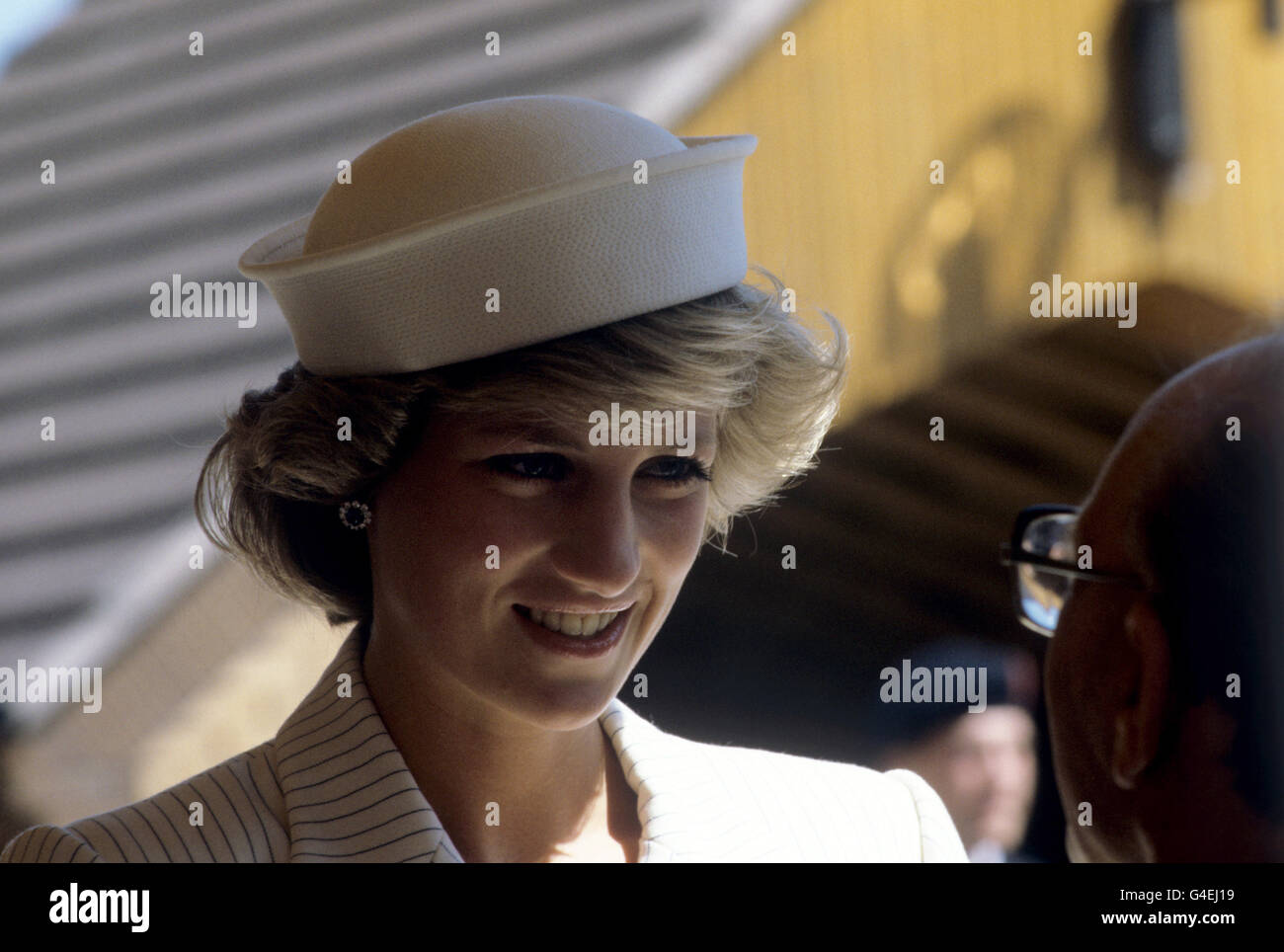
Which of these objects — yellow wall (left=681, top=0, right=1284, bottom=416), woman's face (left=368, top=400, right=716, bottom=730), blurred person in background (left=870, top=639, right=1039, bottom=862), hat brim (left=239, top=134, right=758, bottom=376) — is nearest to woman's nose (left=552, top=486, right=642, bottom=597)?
woman's face (left=368, top=400, right=716, bottom=730)

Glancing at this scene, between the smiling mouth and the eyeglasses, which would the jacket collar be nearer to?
the smiling mouth

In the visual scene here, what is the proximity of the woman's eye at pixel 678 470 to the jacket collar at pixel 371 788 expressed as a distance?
0.24 meters

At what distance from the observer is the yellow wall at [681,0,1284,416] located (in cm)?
191

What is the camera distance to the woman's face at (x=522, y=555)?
907 mm

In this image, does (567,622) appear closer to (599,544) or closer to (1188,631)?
(599,544)

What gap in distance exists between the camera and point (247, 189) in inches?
56.4

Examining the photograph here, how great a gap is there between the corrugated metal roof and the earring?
30 centimetres

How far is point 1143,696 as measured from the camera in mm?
706

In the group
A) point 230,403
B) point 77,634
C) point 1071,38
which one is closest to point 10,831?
point 77,634

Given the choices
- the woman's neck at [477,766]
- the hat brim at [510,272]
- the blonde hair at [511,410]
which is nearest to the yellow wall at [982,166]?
the blonde hair at [511,410]

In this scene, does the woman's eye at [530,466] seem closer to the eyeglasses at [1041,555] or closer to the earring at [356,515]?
the earring at [356,515]

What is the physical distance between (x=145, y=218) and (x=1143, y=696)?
4.03 feet
